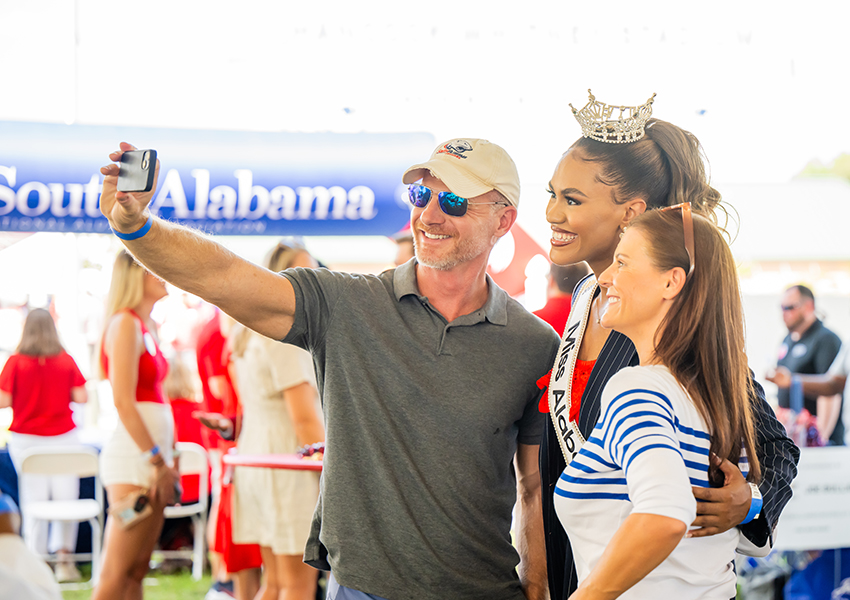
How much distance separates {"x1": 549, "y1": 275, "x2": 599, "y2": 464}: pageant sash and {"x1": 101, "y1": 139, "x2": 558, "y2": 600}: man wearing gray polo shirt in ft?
0.43

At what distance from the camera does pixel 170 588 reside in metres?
5.18

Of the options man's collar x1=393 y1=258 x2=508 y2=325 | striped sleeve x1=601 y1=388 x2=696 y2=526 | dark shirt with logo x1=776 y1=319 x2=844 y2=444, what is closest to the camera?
striped sleeve x1=601 y1=388 x2=696 y2=526

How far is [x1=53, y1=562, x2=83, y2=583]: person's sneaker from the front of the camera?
5215mm

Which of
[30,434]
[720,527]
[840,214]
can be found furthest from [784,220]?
[30,434]

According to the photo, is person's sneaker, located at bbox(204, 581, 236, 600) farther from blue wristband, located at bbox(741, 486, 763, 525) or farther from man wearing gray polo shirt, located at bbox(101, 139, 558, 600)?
blue wristband, located at bbox(741, 486, 763, 525)

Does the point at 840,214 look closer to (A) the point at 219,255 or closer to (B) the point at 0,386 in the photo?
(A) the point at 219,255

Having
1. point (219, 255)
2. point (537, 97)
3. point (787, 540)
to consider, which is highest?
point (537, 97)

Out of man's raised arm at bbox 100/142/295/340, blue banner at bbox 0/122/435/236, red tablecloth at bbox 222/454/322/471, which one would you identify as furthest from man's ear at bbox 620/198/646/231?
blue banner at bbox 0/122/435/236

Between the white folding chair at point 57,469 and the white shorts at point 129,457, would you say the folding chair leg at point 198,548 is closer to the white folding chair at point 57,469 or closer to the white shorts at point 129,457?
the white folding chair at point 57,469

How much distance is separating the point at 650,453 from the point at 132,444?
3.12 metres

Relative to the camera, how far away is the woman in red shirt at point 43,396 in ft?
16.7

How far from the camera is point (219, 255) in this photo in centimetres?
153

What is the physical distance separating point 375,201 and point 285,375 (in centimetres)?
174

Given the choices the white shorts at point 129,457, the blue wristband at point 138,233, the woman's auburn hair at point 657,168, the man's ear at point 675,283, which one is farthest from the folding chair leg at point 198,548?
the man's ear at point 675,283
